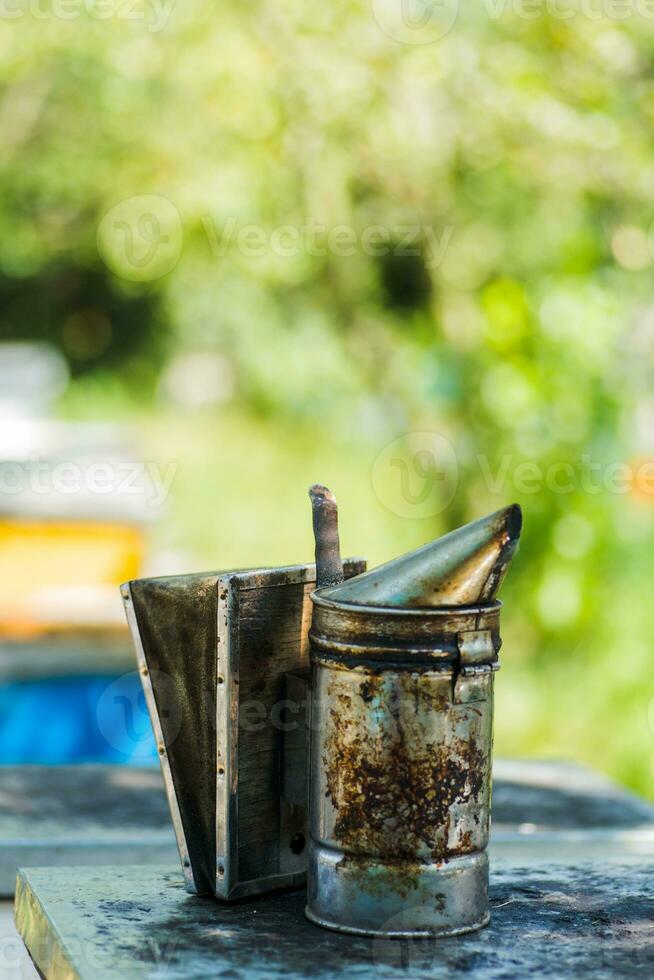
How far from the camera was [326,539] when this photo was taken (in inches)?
58.8

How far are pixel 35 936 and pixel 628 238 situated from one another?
6.39 meters

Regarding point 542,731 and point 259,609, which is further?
point 542,731

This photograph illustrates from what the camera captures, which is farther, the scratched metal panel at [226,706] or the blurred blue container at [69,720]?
the blurred blue container at [69,720]

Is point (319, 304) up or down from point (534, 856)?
up

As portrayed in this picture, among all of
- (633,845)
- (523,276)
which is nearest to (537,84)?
(523,276)

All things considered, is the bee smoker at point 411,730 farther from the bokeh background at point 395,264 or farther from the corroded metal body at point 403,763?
the bokeh background at point 395,264

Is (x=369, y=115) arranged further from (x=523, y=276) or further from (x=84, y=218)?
(x=84, y=218)

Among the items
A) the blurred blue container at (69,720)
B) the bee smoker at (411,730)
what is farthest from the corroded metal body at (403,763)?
the blurred blue container at (69,720)

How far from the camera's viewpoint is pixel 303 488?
384 inches

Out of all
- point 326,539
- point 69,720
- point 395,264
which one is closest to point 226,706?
point 326,539

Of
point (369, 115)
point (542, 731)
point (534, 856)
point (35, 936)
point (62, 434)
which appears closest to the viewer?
point (35, 936)

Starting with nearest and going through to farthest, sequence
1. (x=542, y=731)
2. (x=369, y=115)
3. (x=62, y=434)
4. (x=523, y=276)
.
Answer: (x=542, y=731)
(x=369, y=115)
(x=523, y=276)
(x=62, y=434)

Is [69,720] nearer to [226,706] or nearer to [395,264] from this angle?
[395,264]

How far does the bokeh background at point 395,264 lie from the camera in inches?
252
